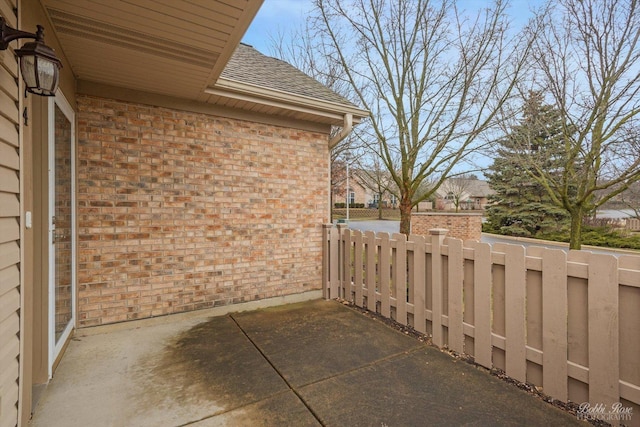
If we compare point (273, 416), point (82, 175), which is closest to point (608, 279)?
point (273, 416)

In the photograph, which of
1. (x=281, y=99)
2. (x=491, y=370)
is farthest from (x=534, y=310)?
(x=281, y=99)

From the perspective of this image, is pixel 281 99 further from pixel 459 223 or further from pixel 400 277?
pixel 459 223

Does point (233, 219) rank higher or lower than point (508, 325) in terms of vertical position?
higher

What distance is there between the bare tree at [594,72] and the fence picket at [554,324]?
4.82 m

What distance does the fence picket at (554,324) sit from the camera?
2.16 metres

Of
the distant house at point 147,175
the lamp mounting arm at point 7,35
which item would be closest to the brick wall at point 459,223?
the distant house at point 147,175

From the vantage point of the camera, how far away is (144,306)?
3.63 m

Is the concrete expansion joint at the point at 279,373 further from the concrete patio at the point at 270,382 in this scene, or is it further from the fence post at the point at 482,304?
the fence post at the point at 482,304

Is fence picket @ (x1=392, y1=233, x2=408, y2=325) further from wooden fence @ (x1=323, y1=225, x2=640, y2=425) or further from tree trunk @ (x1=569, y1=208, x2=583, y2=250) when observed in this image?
tree trunk @ (x1=569, y1=208, x2=583, y2=250)

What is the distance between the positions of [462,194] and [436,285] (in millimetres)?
44613

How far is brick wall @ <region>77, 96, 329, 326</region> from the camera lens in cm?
341

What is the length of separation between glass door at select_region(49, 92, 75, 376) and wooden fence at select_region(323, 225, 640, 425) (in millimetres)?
3289

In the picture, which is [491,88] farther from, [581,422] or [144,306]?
[144,306]

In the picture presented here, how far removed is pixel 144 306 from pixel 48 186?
1.75m
